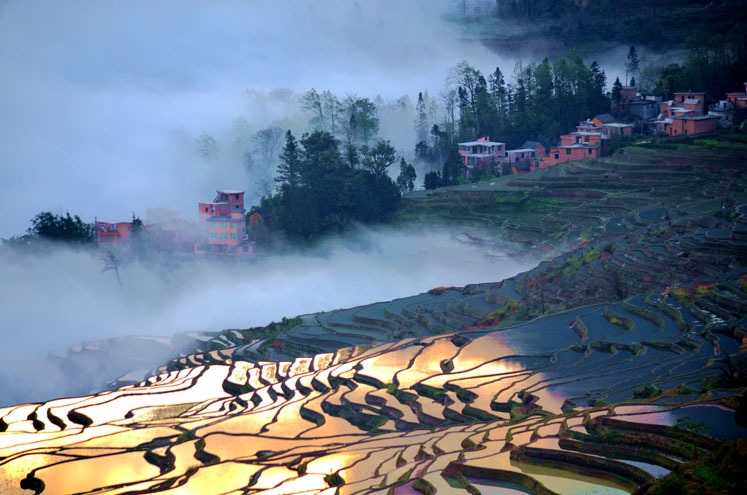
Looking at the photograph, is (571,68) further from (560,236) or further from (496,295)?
(496,295)

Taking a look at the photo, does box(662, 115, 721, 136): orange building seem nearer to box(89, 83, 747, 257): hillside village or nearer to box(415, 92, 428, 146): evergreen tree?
box(89, 83, 747, 257): hillside village

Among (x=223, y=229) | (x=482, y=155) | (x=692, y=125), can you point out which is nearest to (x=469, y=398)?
(x=223, y=229)

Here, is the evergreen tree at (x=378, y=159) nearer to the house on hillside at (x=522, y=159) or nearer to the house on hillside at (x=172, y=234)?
the house on hillside at (x=522, y=159)

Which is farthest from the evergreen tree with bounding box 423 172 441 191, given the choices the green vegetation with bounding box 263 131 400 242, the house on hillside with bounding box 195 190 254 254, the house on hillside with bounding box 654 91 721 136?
the house on hillside with bounding box 654 91 721 136

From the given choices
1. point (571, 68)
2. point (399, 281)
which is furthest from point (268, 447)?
point (571, 68)

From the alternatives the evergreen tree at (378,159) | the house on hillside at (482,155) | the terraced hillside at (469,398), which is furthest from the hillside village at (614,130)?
the terraced hillside at (469,398)
